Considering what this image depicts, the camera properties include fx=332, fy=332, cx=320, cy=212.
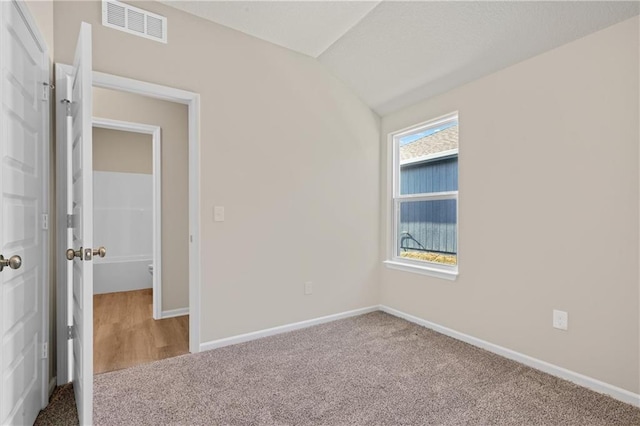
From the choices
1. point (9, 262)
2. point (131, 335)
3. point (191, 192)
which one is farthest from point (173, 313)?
point (9, 262)

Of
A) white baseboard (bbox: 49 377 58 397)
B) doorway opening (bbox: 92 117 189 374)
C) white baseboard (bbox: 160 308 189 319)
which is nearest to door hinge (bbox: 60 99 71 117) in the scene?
doorway opening (bbox: 92 117 189 374)

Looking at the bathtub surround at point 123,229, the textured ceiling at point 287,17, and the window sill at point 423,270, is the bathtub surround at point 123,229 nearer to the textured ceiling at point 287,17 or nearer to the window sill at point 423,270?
the textured ceiling at point 287,17

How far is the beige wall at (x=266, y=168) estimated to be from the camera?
2523 millimetres

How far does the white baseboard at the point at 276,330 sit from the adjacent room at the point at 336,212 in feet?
0.05

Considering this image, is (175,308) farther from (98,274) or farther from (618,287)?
(618,287)

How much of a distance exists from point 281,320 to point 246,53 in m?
2.38

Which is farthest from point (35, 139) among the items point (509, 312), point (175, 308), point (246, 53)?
point (509, 312)

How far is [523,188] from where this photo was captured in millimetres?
2428

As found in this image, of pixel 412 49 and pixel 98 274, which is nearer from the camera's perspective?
pixel 412 49

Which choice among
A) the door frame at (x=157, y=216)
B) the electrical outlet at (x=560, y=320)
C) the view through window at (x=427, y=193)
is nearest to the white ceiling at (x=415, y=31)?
the view through window at (x=427, y=193)

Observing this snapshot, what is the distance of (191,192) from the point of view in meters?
2.63

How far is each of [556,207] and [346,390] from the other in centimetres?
184

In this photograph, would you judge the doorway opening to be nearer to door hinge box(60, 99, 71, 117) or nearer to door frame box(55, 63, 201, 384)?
door frame box(55, 63, 201, 384)

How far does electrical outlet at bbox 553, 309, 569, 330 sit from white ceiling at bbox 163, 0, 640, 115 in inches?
70.9
